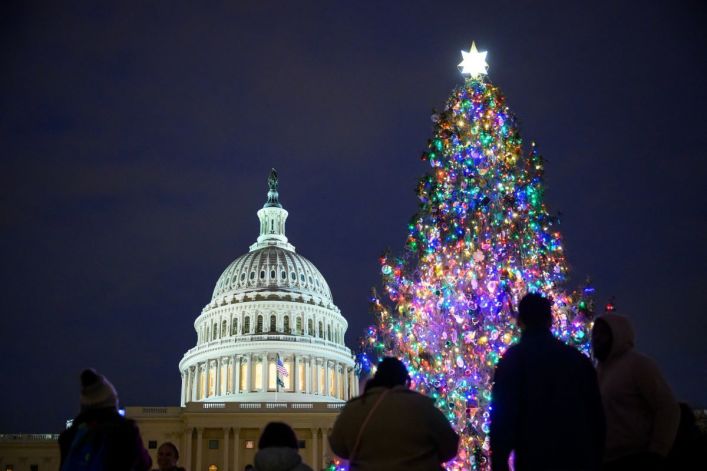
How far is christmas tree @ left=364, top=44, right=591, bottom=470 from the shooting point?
23.0 metres

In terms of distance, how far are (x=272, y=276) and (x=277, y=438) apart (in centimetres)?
10534

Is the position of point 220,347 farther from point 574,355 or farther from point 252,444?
point 574,355

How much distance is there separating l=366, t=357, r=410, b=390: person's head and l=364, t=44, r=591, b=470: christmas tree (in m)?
14.7

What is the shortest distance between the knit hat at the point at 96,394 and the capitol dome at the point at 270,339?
8448cm

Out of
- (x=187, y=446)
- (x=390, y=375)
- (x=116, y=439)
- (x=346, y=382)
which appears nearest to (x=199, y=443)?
(x=187, y=446)

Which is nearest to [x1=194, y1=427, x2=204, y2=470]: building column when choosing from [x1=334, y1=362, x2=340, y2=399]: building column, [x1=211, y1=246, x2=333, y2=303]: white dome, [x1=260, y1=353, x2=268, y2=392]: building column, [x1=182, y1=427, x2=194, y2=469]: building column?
[x1=182, y1=427, x2=194, y2=469]: building column

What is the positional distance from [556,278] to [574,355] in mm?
16089

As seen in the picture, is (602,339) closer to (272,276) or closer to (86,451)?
(86,451)

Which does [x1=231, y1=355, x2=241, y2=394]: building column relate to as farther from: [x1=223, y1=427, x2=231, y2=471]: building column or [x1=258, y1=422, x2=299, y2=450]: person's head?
[x1=258, y1=422, x2=299, y2=450]: person's head

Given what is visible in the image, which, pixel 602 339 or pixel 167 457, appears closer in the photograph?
pixel 602 339

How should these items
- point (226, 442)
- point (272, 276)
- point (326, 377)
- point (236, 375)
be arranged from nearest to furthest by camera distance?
point (226, 442) → point (236, 375) → point (326, 377) → point (272, 276)

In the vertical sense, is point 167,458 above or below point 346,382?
below

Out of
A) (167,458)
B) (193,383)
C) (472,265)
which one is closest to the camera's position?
(167,458)

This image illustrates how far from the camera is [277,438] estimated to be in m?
8.45
